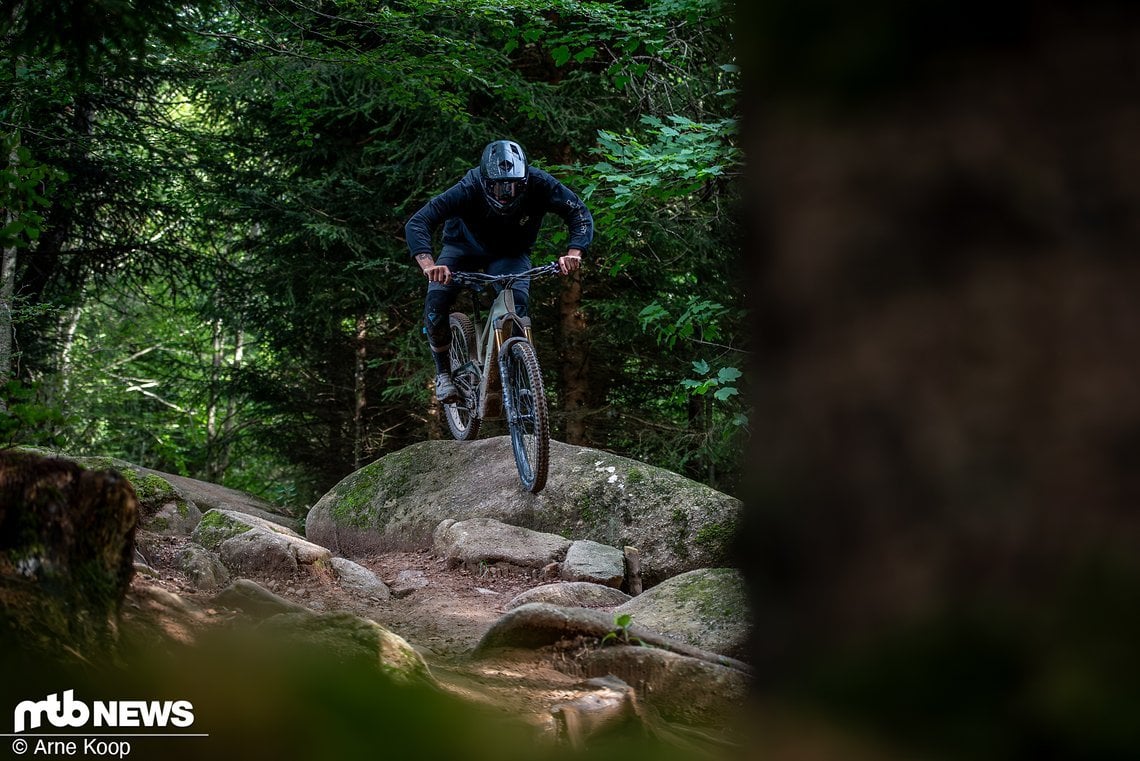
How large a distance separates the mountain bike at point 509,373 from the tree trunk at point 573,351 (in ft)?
15.2

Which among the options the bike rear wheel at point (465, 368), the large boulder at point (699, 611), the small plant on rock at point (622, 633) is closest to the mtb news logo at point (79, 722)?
the small plant on rock at point (622, 633)

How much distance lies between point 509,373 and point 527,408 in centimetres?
32

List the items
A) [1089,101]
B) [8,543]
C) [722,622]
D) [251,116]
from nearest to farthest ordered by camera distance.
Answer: [1089,101]
[8,543]
[722,622]
[251,116]

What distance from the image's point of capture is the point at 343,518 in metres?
8.72

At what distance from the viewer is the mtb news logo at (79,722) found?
3.46ft

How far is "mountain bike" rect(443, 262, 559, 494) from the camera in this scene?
7.12m

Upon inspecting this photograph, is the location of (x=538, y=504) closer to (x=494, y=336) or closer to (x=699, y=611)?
(x=494, y=336)

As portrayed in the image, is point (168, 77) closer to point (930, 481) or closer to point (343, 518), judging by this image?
point (343, 518)

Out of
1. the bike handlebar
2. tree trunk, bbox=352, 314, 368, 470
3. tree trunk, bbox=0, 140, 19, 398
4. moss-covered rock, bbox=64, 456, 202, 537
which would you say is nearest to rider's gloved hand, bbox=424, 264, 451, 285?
the bike handlebar

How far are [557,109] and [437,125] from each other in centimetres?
161

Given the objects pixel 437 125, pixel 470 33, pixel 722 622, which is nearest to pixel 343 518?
pixel 722 622

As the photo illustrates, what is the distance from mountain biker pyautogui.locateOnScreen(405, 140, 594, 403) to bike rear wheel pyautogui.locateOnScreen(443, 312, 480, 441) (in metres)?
0.39

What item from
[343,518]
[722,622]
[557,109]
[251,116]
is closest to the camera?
[722,622]

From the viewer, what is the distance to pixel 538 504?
26.2 ft
